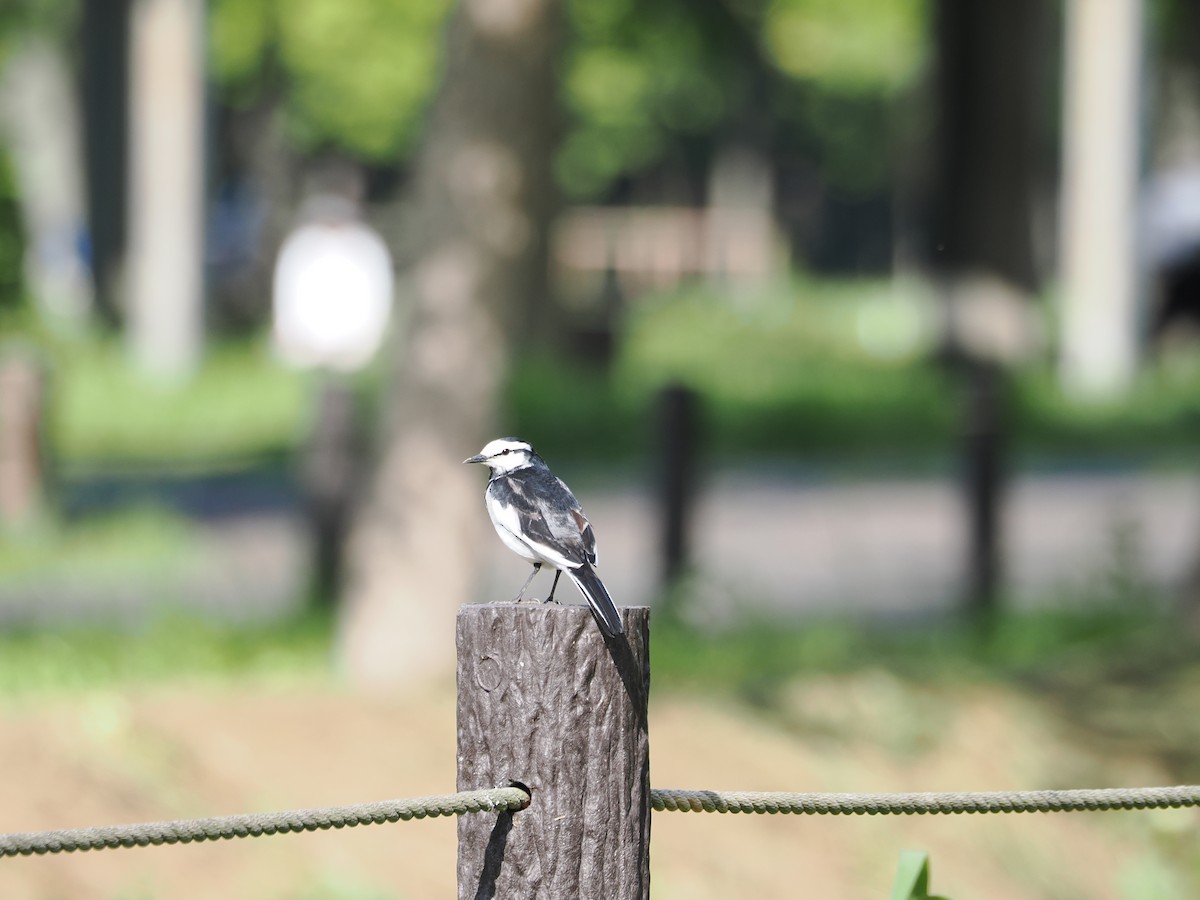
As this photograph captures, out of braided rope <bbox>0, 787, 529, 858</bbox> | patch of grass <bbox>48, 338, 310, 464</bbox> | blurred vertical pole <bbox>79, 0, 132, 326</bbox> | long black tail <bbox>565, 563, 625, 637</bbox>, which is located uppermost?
blurred vertical pole <bbox>79, 0, 132, 326</bbox>

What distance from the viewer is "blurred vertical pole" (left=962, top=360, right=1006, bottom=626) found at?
1040 centimetres

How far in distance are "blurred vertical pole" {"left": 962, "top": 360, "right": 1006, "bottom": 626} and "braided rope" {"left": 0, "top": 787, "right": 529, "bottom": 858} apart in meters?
7.75

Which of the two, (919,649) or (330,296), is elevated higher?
(330,296)

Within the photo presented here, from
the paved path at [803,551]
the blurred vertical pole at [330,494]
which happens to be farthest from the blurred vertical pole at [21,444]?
the blurred vertical pole at [330,494]

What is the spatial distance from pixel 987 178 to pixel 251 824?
18.1m

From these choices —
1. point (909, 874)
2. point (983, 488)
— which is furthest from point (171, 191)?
point (909, 874)

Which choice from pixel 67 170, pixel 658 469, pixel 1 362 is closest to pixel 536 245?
pixel 1 362

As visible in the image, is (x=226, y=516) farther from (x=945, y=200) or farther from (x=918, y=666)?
(x=945, y=200)

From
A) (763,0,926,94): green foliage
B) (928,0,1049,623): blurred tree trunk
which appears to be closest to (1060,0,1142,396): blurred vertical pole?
(928,0,1049,623): blurred tree trunk

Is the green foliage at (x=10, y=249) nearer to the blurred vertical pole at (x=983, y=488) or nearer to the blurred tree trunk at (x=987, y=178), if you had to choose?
the blurred vertical pole at (x=983, y=488)

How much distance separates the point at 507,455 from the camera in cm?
341

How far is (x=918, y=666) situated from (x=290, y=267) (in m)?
15.9

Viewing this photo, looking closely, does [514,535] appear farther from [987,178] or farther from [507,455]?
[987,178]

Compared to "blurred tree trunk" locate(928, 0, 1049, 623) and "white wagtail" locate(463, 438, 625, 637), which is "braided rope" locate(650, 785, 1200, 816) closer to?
"white wagtail" locate(463, 438, 625, 637)
